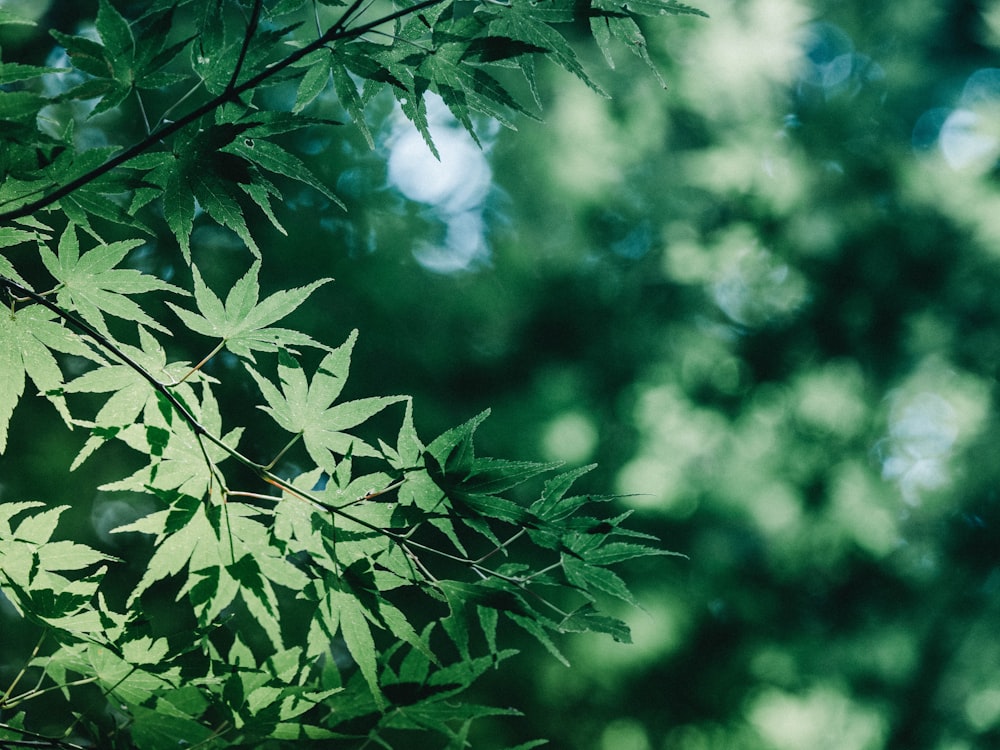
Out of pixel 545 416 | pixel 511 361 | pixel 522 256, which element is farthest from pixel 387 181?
pixel 545 416

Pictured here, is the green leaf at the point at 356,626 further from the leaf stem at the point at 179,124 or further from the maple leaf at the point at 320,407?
the leaf stem at the point at 179,124

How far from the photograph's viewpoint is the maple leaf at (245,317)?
83cm

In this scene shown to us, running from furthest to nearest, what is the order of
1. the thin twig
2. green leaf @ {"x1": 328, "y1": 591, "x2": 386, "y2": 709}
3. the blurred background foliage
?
the blurred background foliage < green leaf @ {"x1": 328, "y1": 591, "x2": 386, "y2": 709} < the thin twig

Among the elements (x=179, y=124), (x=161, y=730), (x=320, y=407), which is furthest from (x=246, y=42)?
(x=161, y=730)

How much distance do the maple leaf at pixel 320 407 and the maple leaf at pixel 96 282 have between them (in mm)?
154

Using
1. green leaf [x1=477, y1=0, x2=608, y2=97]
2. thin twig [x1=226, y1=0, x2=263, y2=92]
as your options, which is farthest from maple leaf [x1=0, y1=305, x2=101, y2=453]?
green leaf [x1=477, y1=0, x2=608, y2=97]

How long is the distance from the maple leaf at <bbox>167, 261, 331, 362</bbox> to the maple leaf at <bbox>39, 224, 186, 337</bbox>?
0.04 metres

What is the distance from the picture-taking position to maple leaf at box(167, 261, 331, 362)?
83cm

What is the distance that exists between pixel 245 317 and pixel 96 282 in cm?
18

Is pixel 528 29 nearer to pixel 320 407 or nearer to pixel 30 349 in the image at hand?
pixel 320 407

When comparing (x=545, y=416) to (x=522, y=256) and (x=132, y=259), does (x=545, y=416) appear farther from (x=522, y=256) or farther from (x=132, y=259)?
(x=132, y=259)

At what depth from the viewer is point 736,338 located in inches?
155

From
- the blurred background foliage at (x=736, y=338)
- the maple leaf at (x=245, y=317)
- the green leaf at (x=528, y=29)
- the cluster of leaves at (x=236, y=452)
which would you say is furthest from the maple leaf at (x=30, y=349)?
the blurred background foliage at (x=736, y=338)

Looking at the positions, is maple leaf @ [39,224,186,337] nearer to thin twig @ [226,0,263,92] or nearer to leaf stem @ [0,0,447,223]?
leaf stem @ [0,0,447,223]
